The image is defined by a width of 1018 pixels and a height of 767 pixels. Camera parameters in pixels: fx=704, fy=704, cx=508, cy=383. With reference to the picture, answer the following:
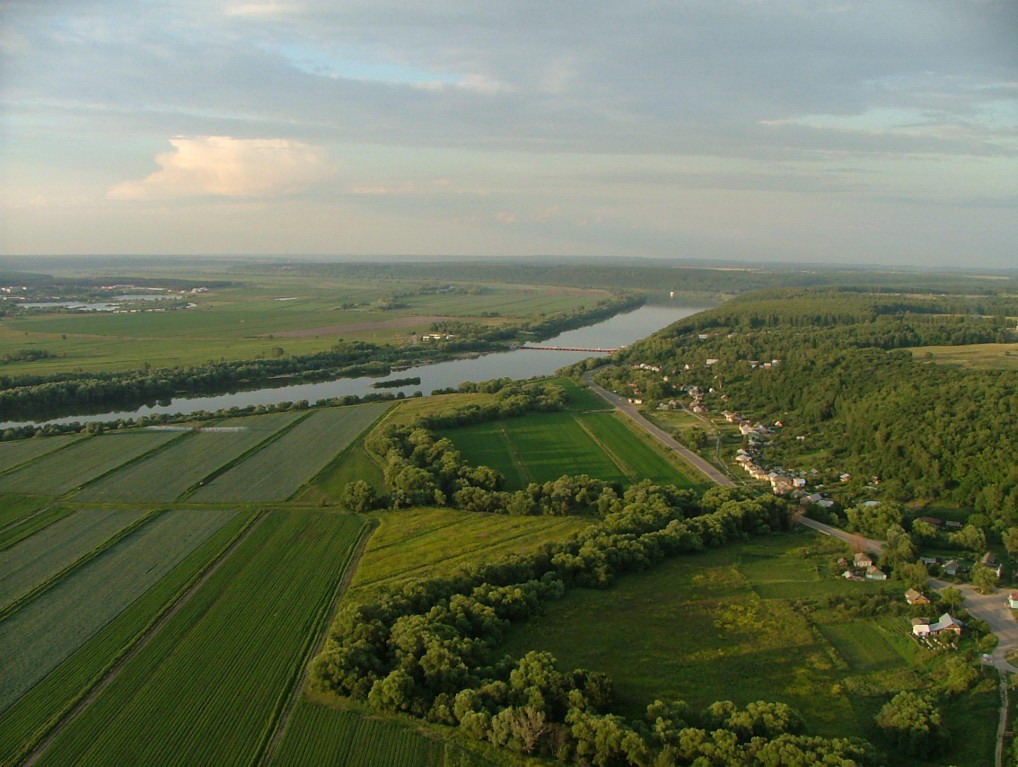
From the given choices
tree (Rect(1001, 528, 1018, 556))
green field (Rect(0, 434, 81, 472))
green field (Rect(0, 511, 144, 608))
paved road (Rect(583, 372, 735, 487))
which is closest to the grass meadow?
tree (Rect(1001, 528, 1018, 556))

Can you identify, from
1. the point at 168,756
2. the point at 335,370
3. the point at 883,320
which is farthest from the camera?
the point at 883,320

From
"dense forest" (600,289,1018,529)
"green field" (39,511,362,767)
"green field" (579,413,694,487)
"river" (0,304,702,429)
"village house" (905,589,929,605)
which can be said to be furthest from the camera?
"river" (0,304,702,429)

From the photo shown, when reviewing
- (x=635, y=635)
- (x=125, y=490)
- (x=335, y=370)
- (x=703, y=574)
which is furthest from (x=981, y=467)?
(x=335, y=370)

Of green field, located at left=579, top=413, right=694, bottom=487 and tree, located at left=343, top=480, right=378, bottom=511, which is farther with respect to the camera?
green field, located at left=579, top=413, right=694, bottom=487

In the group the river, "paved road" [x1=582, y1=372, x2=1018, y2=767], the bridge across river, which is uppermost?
the bridge across river

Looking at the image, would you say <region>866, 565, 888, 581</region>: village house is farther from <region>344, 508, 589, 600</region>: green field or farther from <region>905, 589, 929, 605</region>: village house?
<region>344, 508, 589, 600</region>: green field

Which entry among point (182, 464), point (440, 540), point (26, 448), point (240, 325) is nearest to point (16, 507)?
point (182, 464)

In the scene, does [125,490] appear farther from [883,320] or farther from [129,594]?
[883,320]
